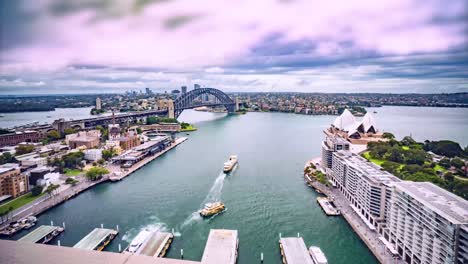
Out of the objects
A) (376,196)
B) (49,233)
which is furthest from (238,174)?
(49,233)

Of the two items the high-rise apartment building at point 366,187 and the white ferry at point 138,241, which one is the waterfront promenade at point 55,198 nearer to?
the white ferry at point 138,241

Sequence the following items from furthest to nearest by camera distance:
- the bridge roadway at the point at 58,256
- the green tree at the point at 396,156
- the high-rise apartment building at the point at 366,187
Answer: the green tree at the point at 396,156 < the high-rise apartment building at the point at 366,187 < the bridge roadway at the point at 58,256

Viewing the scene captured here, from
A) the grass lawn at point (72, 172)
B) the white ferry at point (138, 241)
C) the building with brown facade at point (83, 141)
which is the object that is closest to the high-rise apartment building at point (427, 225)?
the white ferry at point (138, 241)

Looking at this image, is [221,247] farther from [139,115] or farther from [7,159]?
[139,115]

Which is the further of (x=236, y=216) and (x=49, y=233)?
(x=236, y=216)

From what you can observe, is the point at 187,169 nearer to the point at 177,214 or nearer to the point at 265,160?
the point at 265,160

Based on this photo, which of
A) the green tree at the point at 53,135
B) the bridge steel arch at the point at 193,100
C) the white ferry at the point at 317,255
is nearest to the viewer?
the white ferry at the point at 317,255
